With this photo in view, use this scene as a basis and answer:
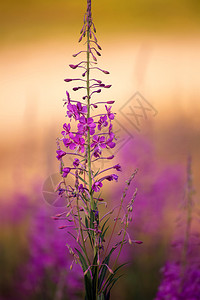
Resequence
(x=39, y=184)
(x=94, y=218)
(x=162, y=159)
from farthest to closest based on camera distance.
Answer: (x=162, y=159) → (x=39, y=184) → (x=94, y=218)

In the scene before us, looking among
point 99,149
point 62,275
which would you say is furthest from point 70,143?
point 62,275

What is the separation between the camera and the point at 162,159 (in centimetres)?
162

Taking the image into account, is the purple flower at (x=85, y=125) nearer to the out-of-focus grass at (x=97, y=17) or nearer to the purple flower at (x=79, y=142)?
the purple flower at (x=79, y=142)

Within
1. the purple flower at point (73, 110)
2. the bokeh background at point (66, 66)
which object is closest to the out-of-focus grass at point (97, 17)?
the bokeh background at point (66, 66)

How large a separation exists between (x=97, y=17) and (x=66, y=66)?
8.2 inches

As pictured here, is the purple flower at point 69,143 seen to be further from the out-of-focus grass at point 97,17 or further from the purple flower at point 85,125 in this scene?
the out-of-focus grass at point 97,17

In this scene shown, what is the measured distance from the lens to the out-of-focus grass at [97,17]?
1.58m

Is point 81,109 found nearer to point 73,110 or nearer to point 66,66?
point 73,110

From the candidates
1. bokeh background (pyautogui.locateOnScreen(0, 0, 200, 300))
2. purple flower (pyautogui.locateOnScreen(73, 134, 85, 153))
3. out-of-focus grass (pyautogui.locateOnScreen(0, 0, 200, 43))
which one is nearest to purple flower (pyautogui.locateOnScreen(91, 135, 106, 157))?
purple flower (pyautogui.locateOnScreen(73, 134, 85, 153))

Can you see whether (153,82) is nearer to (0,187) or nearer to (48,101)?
(48,101)

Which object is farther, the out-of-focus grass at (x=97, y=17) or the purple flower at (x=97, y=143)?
the out-of-focus grass at (x=97, y=17)

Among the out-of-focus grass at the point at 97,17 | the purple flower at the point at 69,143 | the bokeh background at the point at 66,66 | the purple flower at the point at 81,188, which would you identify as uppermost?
the out-of-focus grass at the point at 97,17

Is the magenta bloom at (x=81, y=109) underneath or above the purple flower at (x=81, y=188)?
above

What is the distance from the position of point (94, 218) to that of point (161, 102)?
1033 millimetres
